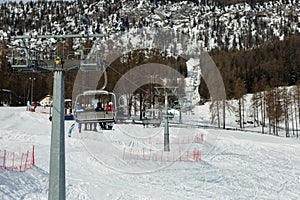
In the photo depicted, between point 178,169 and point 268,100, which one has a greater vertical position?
point 268,100

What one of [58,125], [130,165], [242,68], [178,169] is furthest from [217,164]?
[242,68]

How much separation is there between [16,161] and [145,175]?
6635mm

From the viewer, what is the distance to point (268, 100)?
176 feet

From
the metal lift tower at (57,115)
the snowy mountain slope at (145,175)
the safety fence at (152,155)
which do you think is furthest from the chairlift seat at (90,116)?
the safety fence at (152,155)

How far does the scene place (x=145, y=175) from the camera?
56.1ft

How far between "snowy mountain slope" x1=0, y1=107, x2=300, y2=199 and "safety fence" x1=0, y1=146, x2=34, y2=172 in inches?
19.6

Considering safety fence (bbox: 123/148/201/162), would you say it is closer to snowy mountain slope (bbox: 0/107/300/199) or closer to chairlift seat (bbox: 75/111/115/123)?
snowy mountain slope (bbox: 0/107/300/199)

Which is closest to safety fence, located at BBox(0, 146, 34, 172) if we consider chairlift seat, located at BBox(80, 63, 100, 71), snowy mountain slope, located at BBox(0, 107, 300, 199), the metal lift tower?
snowy mountain slope, located at BBox(0, 107, 300, 199)

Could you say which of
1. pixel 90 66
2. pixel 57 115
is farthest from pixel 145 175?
pixel 90 66

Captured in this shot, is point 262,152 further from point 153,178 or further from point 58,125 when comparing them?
point 58,125

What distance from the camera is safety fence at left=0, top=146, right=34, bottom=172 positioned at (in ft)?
45.9

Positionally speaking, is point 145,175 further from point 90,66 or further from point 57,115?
point 90,66

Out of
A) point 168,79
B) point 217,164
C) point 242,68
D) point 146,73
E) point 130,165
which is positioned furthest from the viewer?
point 242,68

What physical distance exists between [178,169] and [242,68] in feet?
263
